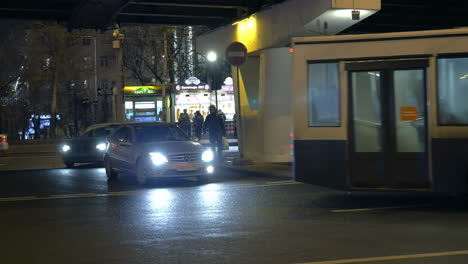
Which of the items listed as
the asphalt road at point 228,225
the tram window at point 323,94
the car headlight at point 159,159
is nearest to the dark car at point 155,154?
the car headlight at point 159,159

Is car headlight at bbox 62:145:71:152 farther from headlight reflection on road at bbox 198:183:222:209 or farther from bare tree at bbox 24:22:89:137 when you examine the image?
bare tree at bbox 24:22:89:137

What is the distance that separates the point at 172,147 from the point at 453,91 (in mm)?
7050

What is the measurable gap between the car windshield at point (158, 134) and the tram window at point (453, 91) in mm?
7539

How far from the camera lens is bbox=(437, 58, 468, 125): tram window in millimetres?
10875

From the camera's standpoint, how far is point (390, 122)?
36.8 ft

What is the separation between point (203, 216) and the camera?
36.2ft

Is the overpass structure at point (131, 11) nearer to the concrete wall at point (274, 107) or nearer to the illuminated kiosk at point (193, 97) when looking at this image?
the concrete wall at point (274, 107)

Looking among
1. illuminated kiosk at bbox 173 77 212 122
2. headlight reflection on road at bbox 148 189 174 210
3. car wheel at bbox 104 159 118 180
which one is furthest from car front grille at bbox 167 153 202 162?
illuminated kiosk at bbox 173 77 212 122

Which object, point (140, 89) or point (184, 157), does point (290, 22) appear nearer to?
point (184, 157)

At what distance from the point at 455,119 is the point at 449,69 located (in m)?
0.79

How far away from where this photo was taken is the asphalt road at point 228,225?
26.1 ft

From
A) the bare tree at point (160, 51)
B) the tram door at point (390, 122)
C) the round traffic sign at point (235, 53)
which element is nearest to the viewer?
the tram door at point (390, 122)

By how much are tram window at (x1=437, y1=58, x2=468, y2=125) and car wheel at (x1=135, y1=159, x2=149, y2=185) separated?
7.23 meters

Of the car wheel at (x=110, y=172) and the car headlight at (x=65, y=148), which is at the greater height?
the car headlight at (x=65, y=148)
